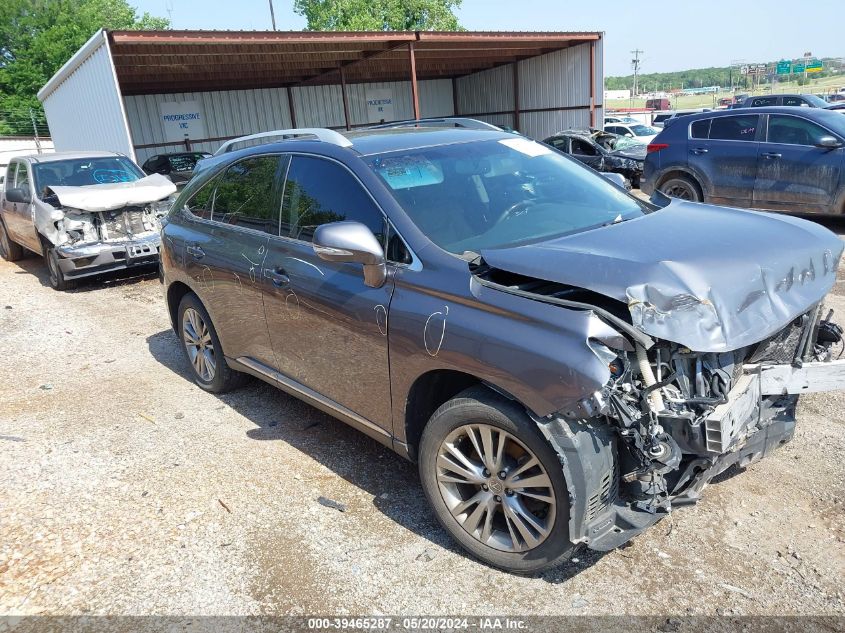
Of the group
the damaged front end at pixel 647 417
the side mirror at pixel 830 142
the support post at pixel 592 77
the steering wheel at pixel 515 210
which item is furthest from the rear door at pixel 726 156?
the support post at pixel 592 77

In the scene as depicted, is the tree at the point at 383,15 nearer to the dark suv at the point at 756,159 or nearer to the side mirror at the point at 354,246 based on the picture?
the dark suv at the point at 756,159

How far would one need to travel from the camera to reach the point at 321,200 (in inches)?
143

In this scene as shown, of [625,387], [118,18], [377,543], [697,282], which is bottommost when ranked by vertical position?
[377,543]

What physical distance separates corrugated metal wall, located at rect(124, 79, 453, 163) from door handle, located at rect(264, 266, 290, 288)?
23173 mm

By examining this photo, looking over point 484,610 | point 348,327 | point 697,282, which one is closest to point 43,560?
point 348,327

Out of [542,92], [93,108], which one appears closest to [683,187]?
[93,108]

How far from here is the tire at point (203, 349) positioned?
4.82 meters

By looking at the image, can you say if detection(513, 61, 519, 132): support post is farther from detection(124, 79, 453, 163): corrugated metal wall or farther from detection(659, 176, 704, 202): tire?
detection(659, 176, 704, 202): tire

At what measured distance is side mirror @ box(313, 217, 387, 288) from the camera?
9.80ft

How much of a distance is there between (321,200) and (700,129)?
8409 mm

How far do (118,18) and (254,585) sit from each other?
2465 inches

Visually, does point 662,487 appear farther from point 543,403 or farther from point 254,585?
point 254,585

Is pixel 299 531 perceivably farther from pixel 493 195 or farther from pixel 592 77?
pixel 592 77

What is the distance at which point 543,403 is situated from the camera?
96.9 inches
